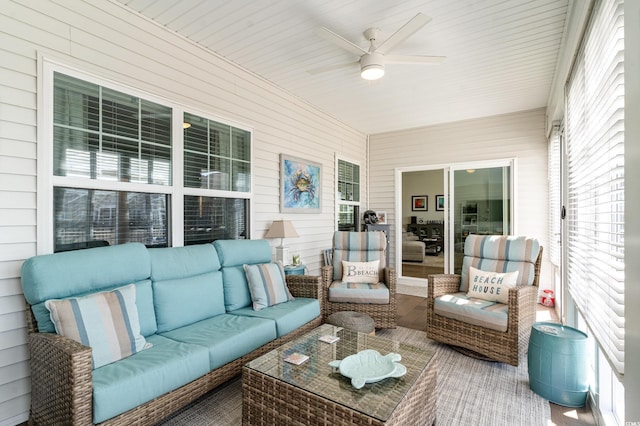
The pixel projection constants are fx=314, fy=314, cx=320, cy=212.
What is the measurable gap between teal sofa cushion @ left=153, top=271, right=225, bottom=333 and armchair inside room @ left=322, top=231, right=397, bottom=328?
133cm

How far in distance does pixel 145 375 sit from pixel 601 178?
2.78 meters

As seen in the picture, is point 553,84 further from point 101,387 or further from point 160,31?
point 101,387

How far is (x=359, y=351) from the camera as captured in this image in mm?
1982

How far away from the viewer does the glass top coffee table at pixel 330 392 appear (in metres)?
1.44

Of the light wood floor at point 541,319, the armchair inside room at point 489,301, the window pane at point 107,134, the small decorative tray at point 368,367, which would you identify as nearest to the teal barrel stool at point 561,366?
the light wood floor at point 541,319

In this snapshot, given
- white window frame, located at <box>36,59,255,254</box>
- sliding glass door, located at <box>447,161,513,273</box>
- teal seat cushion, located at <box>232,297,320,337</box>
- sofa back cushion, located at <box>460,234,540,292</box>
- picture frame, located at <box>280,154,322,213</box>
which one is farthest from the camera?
sliding glass door, located at <box>447,161,513,273</box>

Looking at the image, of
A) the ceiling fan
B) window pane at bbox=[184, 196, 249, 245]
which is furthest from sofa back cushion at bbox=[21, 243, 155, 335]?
the ceiling fan

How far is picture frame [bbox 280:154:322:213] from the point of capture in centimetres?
423

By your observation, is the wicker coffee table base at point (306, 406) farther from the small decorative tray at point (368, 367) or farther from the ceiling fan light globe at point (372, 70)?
the ceiling fan light globe at point (372, 70)

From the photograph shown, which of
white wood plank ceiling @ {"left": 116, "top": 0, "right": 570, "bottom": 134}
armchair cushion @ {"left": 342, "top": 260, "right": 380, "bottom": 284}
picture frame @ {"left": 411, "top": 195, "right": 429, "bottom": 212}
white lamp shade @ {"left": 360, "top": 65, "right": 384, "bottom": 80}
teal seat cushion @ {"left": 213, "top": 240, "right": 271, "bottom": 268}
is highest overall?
white wood plank ceiling @ {"left": 116, "top": 0, "right": 570, "bottom": 134}

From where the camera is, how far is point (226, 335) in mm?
2287

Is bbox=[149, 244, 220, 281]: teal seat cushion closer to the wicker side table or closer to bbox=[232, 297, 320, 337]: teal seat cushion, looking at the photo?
bbox=[232, 297, 320, 337]: teal seat cushion

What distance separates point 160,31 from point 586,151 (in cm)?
354

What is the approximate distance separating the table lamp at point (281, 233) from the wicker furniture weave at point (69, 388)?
1.78m
